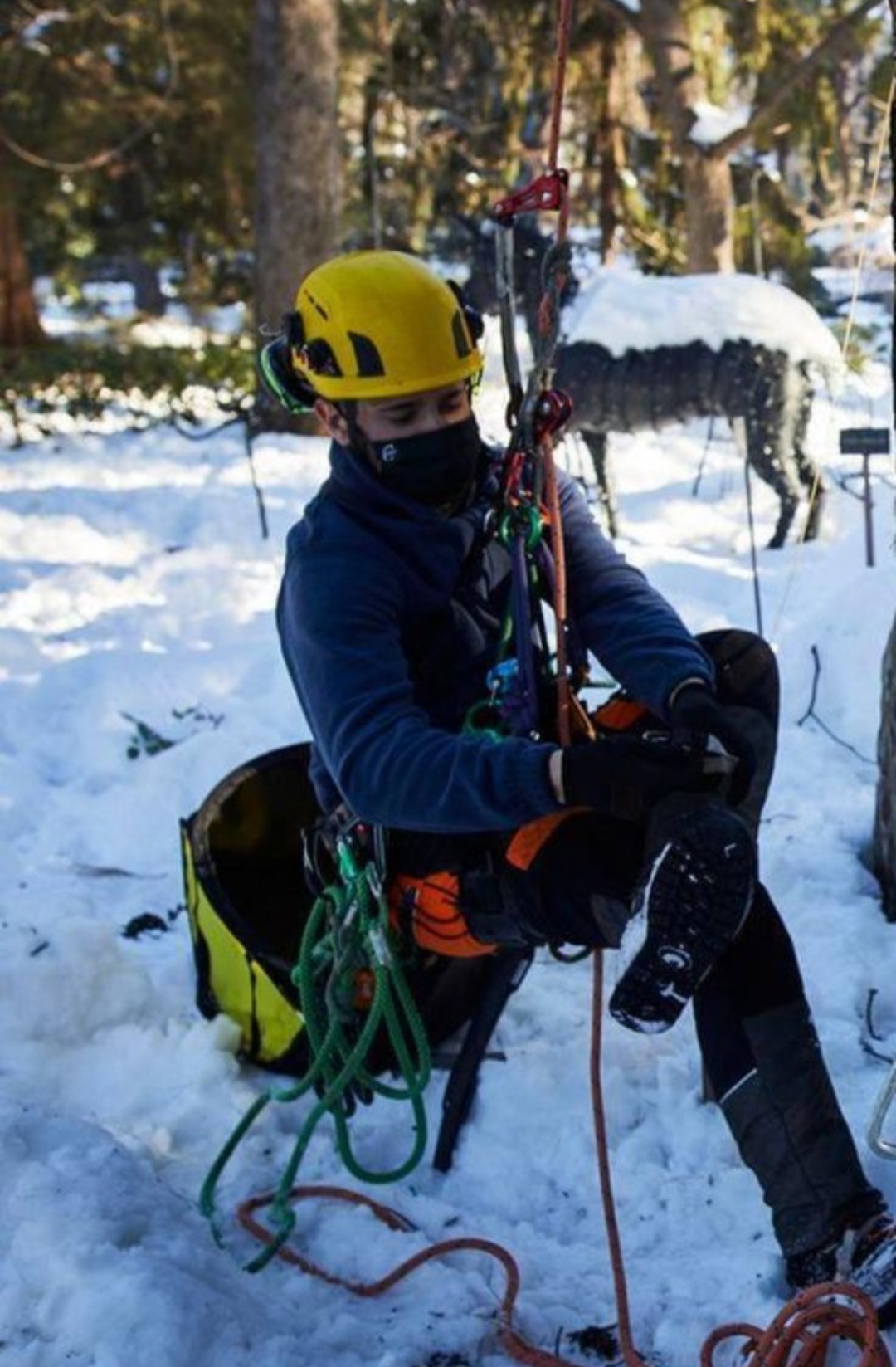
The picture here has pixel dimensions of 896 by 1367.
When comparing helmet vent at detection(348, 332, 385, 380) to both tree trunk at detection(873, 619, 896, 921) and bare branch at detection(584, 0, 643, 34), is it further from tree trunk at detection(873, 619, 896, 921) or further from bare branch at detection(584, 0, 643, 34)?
bare branch at detection(584, 0, 643, 34)

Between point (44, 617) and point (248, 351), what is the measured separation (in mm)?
7815

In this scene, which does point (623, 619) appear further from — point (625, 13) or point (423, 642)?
point (625, 13)

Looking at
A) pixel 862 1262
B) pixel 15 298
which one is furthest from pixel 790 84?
pixel 15 298

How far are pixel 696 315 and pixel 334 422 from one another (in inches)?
189

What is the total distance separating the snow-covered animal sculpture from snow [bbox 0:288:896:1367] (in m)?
1.07

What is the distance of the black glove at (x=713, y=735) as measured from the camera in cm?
212

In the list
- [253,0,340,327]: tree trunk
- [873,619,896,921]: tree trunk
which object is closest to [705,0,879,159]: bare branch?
[253,0,340,327]: tree trunk

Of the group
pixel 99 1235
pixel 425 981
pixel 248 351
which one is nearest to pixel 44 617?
pixel 425 981

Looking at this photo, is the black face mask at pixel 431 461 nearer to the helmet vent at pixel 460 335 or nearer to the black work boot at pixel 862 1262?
the helmet vent at pixel 460 335

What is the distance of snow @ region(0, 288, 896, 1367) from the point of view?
2.14 metres

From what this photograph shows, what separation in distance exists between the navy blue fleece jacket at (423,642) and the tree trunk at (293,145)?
292 inches

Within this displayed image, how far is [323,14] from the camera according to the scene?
9.45m

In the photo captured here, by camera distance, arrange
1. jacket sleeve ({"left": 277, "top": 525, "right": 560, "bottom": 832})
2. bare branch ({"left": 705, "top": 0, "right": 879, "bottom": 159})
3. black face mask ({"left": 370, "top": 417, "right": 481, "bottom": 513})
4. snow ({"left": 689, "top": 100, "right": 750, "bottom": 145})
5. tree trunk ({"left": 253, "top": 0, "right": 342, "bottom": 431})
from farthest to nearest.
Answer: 1. tree trunk ({"left": 253, "top": 0, "right": 342, "bottom": 431})
2. snow ({"left": 689, "top": 100, "right": 750, "bottom": 145})
3. bare branch ({"left": 705, "top": 0, "right": 879, "bottom": 159})
4. black face mask ({"left": 370, "top": 417, "right": 481, "bottom": 513})
5. jacket sleeve ({"left": 277, "top": 525, "right": 560, "bottom": 832})

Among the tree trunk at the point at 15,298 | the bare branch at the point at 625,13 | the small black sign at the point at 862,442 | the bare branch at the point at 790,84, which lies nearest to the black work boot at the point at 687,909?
the small black sign at the point at 862,442
